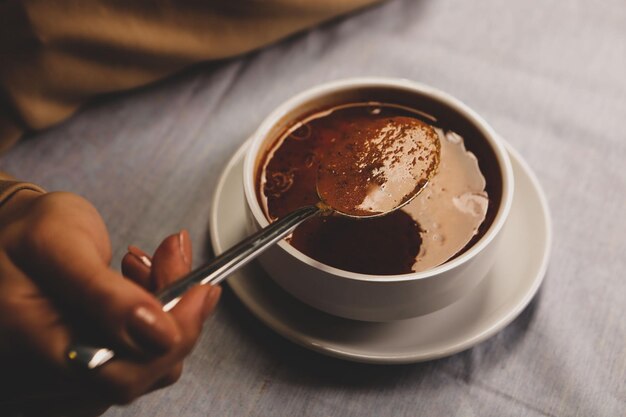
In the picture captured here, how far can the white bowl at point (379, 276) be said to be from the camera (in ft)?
2.06

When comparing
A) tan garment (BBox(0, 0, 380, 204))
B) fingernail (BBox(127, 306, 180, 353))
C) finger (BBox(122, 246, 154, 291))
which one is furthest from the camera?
tan garment (BBox(0, 0, 380, 204))

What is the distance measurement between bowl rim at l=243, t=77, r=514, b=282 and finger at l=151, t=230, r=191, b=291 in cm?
11

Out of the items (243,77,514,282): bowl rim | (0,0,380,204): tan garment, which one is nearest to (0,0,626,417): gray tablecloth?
(0,0,380,204): tan garment

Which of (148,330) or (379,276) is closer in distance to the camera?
(148,330)

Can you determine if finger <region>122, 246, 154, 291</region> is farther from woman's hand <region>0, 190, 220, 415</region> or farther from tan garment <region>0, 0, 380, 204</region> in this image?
tan garment <region>0, 0, 380, 204</region>

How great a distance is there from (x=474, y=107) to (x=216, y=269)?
62cm

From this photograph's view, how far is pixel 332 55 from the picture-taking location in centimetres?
109

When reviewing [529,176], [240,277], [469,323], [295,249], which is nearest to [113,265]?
[240,277]

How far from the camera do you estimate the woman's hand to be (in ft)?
1.61

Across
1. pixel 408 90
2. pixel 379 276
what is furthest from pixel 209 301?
pixel 408 90

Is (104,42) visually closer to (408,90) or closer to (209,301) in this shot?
(408,90)

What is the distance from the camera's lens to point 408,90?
802mm

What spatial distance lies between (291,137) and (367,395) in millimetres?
331

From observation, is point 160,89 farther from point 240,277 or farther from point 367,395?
point 367,395
